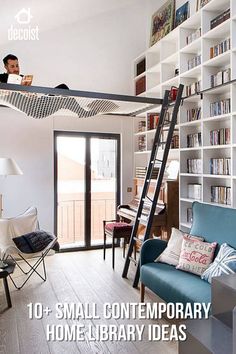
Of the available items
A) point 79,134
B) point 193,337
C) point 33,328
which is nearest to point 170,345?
point 193,337

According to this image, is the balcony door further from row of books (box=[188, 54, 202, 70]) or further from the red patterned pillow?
the red patterned pillow

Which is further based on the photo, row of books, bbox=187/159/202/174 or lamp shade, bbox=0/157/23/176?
lamp shade, bbox=0/157/23/176

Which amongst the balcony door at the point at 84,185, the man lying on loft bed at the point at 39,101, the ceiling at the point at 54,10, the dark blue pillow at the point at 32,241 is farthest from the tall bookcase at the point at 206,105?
the dark blue pillow at the point at 32,241

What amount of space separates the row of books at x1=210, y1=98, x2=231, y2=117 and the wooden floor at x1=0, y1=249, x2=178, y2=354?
227 cm

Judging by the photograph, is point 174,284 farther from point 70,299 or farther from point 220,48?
point 220,48

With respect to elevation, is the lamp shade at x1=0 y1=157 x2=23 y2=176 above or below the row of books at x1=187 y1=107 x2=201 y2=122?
below

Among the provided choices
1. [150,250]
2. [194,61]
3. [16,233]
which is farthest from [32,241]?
[194,61]

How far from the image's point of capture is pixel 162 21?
4.90m

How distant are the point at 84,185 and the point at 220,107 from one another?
278cm

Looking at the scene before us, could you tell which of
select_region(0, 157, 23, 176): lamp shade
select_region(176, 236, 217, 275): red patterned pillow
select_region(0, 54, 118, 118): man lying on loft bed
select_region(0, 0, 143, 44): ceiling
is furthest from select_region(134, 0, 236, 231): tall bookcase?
select_region(0, 157, 23, 176): lamp shade

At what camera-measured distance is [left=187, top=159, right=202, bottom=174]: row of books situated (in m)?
3.91

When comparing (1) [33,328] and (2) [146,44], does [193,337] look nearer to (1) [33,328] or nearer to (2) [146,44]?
(1) [33,328]

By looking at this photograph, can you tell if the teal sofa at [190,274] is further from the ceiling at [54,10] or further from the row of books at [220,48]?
the ceiling at [54,10]

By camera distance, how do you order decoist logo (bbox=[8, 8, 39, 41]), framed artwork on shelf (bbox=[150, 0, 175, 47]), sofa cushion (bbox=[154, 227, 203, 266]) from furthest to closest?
framed artwork on shelf (bbox=[150, 0, 175, 47]) → decoist logo (bbox=[8, 8, 39, 41]) → sofa cushion (bbox=[154, 227, 203, 266])
